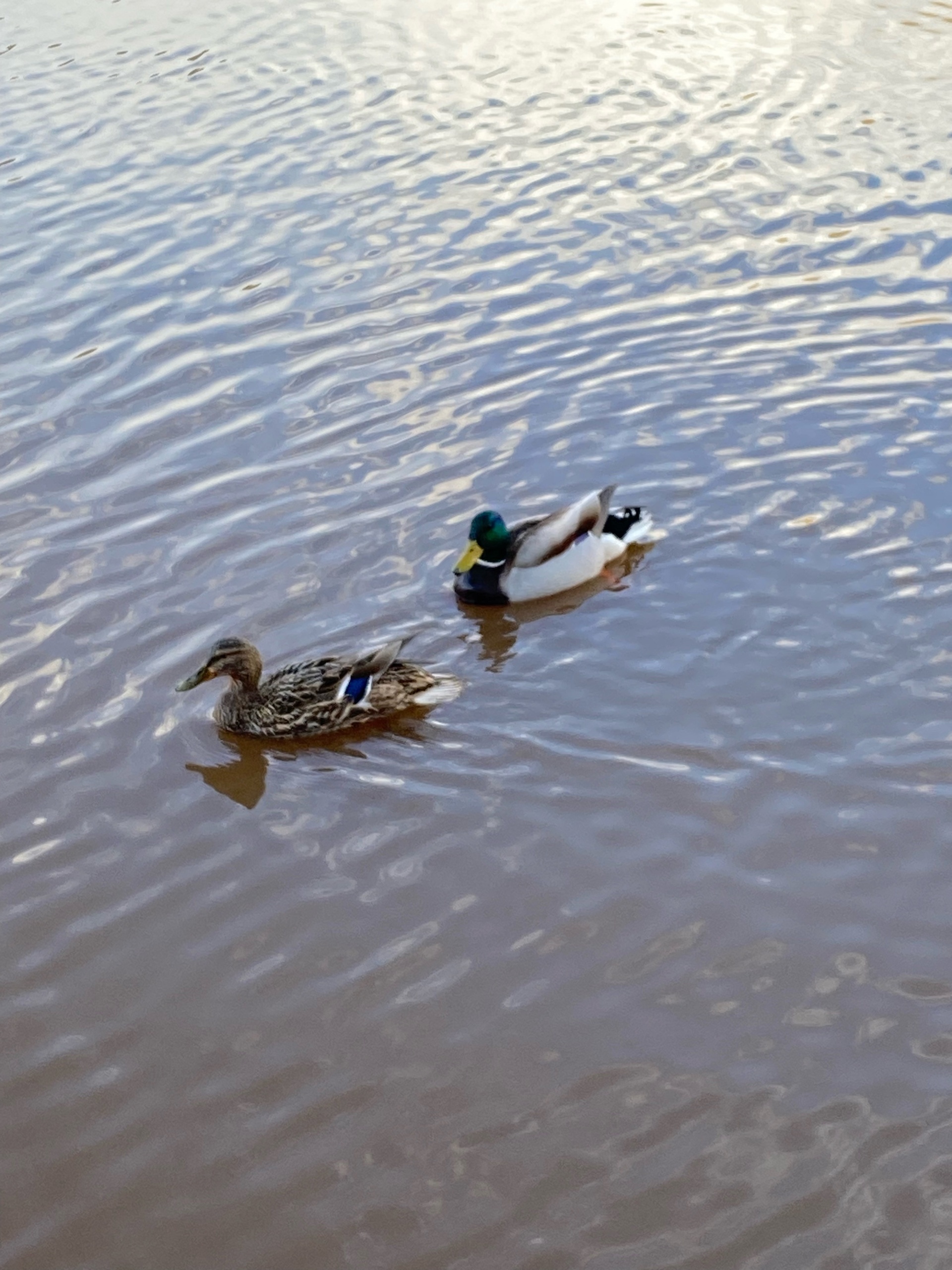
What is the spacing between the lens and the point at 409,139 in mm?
14438

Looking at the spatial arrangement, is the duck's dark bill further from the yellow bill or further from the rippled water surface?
the yellow bill

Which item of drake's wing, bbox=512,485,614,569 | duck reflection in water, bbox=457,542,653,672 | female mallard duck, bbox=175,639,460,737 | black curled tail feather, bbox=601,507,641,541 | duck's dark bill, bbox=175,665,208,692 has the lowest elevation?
duck reflection in water, bbox=457,542,653,672

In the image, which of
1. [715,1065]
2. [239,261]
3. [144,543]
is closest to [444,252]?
[239,261]

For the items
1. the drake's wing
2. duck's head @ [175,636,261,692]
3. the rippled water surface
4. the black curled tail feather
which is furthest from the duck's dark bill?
the black curled tail feather

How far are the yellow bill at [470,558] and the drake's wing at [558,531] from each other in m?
0.19

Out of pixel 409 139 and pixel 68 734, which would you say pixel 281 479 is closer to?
pixel 68 734

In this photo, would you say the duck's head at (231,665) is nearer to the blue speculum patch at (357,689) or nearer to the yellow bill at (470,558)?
the blue speculum patch at (357,689)

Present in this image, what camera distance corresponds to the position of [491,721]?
6.42m

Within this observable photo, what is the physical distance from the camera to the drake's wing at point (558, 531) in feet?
24.8

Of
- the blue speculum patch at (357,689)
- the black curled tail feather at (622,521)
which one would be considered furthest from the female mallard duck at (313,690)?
the black curled tail feather at (622,521)

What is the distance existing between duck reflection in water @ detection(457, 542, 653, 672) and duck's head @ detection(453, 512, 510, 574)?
207 millimetres

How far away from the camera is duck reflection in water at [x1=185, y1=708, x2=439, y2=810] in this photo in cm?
630

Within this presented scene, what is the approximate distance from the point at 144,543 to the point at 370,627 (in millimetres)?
1568

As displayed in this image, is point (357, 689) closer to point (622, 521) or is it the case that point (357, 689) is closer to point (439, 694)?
point (439, 694)
